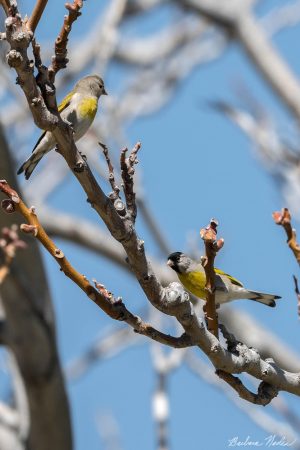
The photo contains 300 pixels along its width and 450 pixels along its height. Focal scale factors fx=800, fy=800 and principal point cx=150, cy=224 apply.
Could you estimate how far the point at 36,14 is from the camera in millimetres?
2006

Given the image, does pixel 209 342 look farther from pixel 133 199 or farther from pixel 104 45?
pixel 104 45

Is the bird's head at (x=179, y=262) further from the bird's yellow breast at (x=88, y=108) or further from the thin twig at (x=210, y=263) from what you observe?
the bird's yellow breast at (x=88, y=108)

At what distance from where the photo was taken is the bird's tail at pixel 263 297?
127 inches

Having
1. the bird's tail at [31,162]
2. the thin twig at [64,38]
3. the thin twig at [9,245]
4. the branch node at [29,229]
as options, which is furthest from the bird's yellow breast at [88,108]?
the branch node at [29,229]

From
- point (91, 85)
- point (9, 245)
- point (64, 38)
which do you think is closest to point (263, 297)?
point (9, 245)

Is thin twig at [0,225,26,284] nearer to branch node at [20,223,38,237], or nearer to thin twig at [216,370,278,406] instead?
branch node at [20,223,38,237]

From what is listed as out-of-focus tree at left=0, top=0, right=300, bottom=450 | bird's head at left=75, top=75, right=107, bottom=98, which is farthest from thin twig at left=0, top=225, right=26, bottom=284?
bird's head at left=75, top=75, right=107, bottom=98

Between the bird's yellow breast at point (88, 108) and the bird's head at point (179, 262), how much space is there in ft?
3.16

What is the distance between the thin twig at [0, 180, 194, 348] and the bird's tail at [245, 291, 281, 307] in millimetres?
1009

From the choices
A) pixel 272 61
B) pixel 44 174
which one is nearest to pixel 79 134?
pixel 272 61

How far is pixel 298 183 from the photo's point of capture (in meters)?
5.15

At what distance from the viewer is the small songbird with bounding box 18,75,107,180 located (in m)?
3.43

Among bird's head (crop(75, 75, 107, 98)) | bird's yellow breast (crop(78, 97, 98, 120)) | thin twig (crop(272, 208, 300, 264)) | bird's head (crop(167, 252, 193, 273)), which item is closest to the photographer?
thin twig (crop(272, 208, 300, 264))

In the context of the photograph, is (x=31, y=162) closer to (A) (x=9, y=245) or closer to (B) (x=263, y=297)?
(A) (x=9, y=245)
